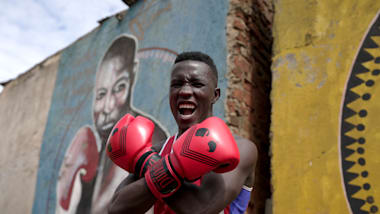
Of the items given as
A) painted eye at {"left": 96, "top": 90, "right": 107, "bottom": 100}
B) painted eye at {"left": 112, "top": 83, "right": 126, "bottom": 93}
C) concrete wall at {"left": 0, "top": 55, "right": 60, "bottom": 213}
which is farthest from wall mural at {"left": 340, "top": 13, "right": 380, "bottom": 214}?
concrete wall at {"left": 0, "top": 55, "right": 60, "bottom": 213}

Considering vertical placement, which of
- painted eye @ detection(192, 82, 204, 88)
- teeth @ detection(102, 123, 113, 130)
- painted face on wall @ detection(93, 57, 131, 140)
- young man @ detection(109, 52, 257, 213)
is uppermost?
painted face on wall @ detection(93, 57, 131, 140)

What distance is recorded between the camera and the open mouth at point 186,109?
1.36m

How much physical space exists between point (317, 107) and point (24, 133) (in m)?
5.57

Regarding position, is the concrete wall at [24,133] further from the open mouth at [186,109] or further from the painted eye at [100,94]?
the open mouth at [186,109]

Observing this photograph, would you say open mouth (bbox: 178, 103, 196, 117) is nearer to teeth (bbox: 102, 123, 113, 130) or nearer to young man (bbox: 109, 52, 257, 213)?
young man (bbox: 109, 52, 257, 213)

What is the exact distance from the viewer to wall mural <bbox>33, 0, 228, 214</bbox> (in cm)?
338

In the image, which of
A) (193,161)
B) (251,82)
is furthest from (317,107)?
(193,161)

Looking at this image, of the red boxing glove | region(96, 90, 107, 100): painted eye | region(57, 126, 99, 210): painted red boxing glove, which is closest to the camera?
the red boxing glove

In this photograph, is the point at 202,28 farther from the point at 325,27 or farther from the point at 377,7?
the point at 377,7

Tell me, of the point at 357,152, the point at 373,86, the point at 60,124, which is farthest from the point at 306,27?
the point at 60,124

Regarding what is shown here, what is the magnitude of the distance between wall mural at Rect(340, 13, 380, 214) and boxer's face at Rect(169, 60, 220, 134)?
1.19m

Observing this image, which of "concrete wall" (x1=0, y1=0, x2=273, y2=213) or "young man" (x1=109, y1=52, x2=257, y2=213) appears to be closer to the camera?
"young man" (x1=109, y1=52, x2=257, y2=213)

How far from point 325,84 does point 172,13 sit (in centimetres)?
209

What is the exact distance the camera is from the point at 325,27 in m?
2.43
